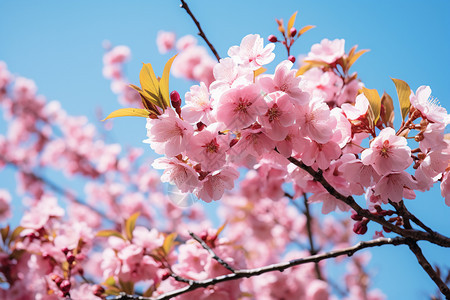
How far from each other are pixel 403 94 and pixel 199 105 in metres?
0.70

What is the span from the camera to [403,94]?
1178mm

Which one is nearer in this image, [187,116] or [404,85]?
[187,116]

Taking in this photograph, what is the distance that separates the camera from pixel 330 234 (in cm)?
731

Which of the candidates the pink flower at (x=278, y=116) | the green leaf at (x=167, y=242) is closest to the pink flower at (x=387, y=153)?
the pink flower at (x=278, y=116)

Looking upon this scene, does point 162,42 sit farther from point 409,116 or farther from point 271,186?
point 409,116

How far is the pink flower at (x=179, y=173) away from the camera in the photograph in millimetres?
1120

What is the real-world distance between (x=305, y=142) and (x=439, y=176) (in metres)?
0.47

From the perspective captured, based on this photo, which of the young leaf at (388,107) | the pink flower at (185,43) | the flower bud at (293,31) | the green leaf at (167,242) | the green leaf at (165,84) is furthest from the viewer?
the pink flower at (185,43)

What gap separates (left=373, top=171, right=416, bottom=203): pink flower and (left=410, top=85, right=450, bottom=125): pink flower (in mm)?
204

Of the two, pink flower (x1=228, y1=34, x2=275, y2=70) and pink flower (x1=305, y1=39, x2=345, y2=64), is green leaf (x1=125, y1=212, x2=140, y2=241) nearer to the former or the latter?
pink flower (x1=228, y1=34, x2=275, y2=70)

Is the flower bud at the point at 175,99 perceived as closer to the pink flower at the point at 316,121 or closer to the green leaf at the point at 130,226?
the pink flower at the point at 316,121

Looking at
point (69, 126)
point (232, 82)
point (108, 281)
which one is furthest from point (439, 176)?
point (69, 126)

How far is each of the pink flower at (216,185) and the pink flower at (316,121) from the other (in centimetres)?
29

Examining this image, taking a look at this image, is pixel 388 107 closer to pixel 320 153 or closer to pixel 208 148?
pixel 320 153
